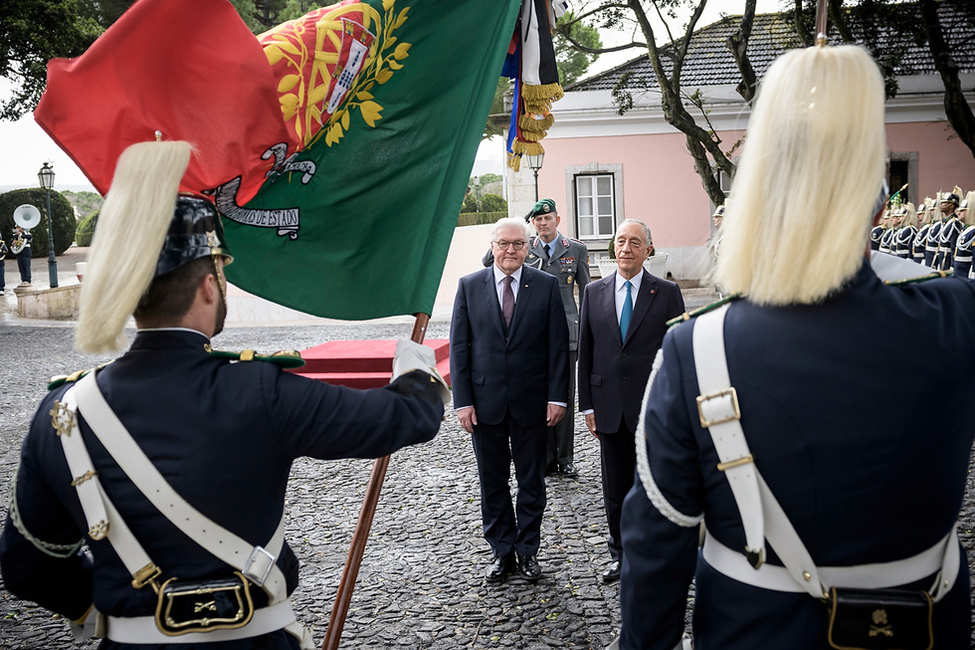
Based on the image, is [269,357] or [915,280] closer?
[915,280]

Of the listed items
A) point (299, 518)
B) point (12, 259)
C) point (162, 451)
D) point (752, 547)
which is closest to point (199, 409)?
point (162, 451)

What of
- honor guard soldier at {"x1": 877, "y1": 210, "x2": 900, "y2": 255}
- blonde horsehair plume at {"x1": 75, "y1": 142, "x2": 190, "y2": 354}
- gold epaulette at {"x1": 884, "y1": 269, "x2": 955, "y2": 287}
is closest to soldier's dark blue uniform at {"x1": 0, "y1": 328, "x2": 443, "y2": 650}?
blonde horsehair plume at {"x1": 75, "y1": 142, "x2": 190, "y2": 354}

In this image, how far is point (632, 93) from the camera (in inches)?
886

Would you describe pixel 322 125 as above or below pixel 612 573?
above

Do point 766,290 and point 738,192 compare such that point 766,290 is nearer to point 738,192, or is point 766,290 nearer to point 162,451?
point 738,192

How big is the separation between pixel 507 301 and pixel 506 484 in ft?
3.60

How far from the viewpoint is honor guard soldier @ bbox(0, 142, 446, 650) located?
176 centimetres

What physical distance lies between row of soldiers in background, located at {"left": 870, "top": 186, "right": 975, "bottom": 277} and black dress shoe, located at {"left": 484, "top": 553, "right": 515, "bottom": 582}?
938cm

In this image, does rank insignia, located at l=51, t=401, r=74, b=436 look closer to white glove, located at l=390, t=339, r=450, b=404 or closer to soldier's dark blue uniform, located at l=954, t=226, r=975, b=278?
white glove, located at l=390, t=339, r=450, b=404

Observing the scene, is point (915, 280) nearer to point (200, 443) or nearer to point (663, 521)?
point (663, 521)

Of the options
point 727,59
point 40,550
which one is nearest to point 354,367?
point 40,550

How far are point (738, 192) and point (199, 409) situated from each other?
1239 mm

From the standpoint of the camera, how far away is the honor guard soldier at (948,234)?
50.8 ft

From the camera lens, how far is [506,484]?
15.5ft
